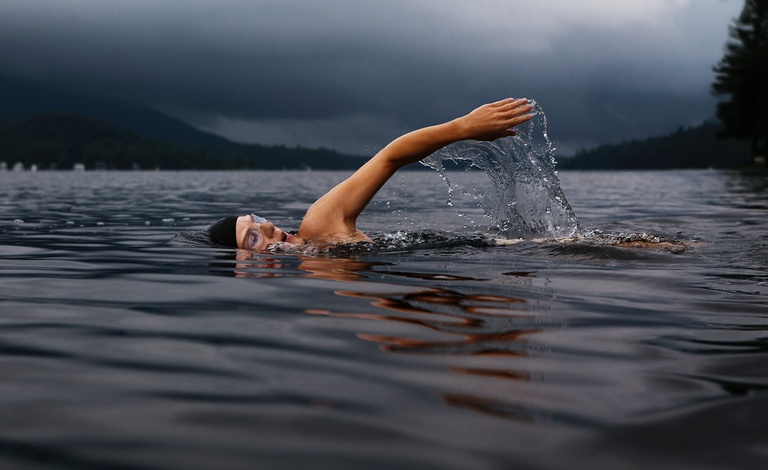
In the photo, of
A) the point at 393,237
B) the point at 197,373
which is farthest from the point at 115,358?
the point at 393,237

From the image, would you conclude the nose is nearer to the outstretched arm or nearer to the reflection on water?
the outstretched arm

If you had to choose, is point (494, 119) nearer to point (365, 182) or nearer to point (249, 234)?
point (365, 182)

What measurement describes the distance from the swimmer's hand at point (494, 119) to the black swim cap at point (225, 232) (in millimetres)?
2738

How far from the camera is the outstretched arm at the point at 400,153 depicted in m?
6.50

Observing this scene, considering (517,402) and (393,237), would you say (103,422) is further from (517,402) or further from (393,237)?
(393,237)

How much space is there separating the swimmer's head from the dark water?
139cm

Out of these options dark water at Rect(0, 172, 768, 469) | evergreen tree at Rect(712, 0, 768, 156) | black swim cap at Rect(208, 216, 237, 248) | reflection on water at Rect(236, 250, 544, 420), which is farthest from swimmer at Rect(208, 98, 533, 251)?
evergreen tree at Rect(712, 0, 768, 156)

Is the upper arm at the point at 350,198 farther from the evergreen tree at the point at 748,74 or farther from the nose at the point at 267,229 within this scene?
the evergreen tree at the point at 748,74

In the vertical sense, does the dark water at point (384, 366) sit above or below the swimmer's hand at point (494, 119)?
below

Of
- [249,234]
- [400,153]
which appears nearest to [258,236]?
[249,234]

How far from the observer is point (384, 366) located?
298cm

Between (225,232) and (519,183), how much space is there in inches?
138

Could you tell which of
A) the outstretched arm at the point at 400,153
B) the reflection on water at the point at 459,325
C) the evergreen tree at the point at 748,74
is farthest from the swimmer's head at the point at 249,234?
the evergreen tree at the point at 748,74

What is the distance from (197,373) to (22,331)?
1.31 metres
